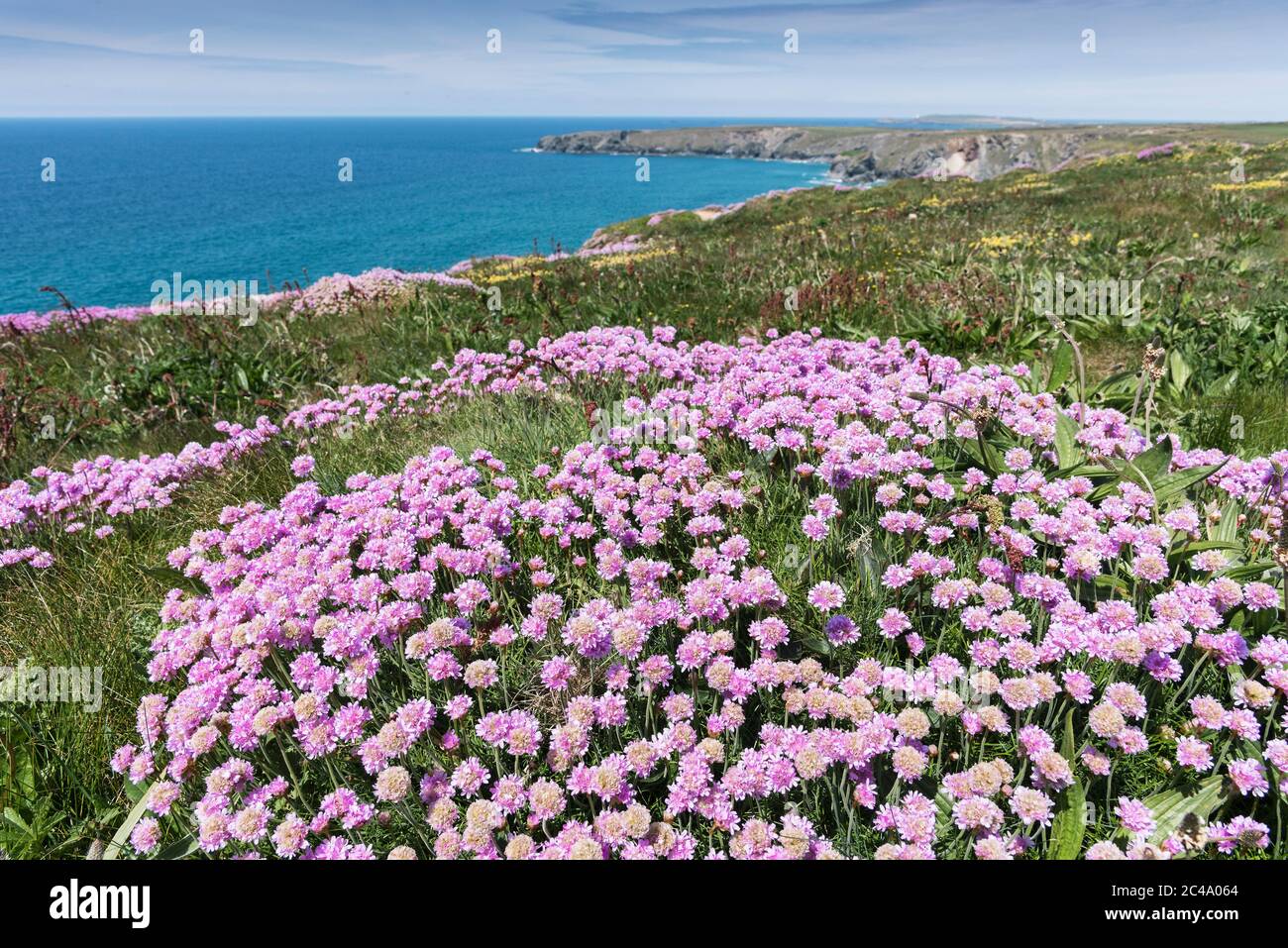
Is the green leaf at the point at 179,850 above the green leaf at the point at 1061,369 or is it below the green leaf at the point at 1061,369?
below

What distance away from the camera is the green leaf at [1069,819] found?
2.06 metres

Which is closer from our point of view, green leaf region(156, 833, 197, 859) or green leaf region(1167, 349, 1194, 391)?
green leaf region(156, 833, 197, 859)

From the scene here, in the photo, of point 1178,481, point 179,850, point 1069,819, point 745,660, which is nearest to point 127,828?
point 179,850

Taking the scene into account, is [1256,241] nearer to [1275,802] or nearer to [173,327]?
[1275,802]

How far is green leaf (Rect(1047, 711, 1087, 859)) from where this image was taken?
81.2 inches

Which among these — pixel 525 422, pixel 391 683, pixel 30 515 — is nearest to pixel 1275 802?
pixel 391 683

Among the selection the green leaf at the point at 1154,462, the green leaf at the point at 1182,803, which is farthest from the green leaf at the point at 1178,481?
the green leaf at the point at 1182,803

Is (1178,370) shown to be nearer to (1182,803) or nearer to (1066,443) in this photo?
(1066,443)

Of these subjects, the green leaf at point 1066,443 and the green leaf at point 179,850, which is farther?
the green leaf at point 1066,443

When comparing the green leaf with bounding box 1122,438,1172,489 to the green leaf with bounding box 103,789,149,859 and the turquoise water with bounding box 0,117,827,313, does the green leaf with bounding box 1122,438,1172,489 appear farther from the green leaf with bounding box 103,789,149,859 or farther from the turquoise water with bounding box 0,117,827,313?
the turquoise water with bounding box 0,117,827,313

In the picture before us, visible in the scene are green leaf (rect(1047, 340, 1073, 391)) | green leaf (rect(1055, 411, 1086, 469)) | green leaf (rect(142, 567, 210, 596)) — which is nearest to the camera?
green leaf (rect(142, 567, 210, 596))

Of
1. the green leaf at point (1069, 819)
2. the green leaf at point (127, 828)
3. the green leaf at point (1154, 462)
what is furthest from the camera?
the green leaf at point (1154, 462)

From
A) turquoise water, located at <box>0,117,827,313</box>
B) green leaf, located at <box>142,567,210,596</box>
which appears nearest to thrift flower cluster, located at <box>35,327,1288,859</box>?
green leaf, located at <box>142,567,210,596</box>

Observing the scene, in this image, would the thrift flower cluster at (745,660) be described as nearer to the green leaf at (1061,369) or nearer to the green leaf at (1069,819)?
the green leaf at (1069,819)
